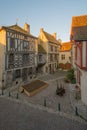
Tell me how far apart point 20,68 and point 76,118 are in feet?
39.0

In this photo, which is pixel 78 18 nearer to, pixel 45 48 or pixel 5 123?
pixel 45 48

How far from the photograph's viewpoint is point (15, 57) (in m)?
16.7

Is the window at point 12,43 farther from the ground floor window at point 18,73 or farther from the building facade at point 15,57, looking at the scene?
the ground floor window at point 18,73

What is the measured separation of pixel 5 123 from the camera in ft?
25.0

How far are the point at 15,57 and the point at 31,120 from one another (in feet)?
34.8

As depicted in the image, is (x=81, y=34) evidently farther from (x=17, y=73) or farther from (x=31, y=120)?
(x=17, y=73)

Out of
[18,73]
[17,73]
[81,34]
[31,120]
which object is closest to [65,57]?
[18,73]

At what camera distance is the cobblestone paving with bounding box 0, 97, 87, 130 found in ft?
23.6

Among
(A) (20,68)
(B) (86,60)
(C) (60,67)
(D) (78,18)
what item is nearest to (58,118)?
(B) (86,60)

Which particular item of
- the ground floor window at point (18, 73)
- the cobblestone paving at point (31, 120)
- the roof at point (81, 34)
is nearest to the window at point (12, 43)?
the ground floor window at point (18, 73)

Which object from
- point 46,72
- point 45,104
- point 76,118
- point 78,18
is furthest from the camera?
point 46,72

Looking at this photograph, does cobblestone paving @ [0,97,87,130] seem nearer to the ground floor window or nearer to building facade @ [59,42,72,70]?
the ground floor window

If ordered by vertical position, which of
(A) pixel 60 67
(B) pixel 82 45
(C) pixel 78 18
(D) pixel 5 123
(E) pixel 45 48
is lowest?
(D) pixel 5 123

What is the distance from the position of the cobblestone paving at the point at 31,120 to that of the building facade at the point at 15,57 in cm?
628
